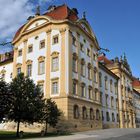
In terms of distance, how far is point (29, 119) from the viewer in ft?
99.4

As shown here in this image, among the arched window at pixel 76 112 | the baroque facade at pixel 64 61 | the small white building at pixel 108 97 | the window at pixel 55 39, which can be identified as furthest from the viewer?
the small white building at pixel 108 97

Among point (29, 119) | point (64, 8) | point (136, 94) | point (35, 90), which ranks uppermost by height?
point (64, 8)

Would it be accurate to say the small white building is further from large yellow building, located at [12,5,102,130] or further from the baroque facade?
large yellow building, located at [12,5,102,130]

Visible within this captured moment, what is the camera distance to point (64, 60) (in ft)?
131

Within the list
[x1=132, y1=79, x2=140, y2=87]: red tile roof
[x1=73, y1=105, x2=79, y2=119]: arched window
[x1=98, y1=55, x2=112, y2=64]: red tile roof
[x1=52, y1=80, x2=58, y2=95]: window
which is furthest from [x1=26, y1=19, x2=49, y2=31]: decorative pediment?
[x1=132, y1=79, x2=140, y2=87]: red tile roof

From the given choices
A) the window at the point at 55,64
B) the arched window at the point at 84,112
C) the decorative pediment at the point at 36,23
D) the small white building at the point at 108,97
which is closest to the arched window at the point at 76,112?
the arched window at the point at 84,112

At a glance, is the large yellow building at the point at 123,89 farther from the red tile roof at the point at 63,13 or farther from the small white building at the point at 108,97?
the red tile roof at the point at 63,13

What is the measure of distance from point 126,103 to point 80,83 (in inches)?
1259

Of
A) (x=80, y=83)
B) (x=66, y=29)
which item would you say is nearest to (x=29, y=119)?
(x=80, y=83)

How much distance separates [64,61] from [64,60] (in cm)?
15

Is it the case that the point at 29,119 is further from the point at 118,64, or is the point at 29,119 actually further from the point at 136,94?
the point at 136,94

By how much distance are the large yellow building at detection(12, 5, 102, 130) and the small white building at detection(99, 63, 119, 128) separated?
7.09 meters

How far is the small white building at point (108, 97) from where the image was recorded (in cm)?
5534

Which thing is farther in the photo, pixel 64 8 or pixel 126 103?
pixel 126 103
